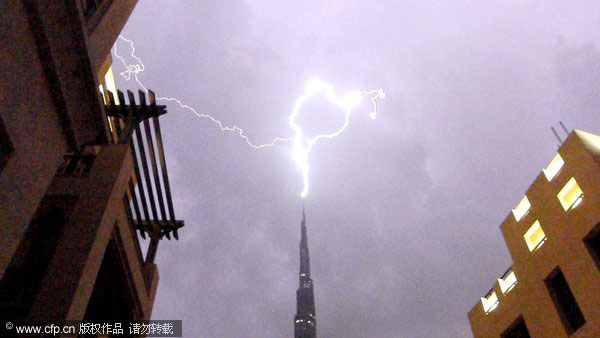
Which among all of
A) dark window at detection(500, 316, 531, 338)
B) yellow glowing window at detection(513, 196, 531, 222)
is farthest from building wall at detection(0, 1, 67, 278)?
yellow glowing window at detection(513, 196, 531, 222)

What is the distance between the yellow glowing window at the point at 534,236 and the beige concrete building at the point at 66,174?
14951 millimetres

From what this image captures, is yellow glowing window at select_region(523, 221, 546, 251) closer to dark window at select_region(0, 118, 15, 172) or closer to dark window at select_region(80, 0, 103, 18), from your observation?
dark window at select_region(80, 0, 103, 18)

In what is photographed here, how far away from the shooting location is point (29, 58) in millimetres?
5621

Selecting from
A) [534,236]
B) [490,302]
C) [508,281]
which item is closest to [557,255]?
[534,236]

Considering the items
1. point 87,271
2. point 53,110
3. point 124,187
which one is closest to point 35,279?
point 87,271

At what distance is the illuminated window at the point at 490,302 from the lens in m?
20.1

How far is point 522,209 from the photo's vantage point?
63.3 ft

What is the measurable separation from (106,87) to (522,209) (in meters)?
18.7

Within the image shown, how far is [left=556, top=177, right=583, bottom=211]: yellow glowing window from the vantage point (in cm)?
1585

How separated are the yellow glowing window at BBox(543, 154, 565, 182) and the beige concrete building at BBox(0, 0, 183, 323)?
1549cm

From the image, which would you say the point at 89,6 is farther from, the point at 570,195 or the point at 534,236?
the point at 534,236

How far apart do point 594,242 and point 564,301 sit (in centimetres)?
261

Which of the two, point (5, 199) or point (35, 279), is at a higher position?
point (35, 279)

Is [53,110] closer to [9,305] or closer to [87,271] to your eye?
[87,271]
